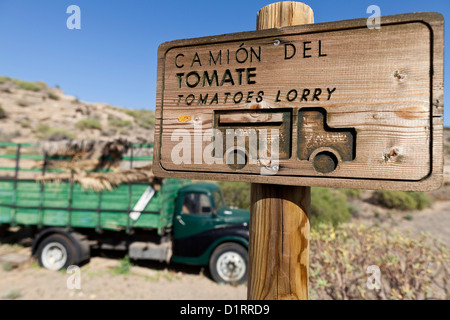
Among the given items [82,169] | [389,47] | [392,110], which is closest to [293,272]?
[392,110]

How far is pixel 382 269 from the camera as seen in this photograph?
288cm

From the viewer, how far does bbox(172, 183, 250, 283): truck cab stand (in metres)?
4.73

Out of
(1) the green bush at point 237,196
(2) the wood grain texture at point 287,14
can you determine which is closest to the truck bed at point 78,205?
(1) the green bush at point 237,196

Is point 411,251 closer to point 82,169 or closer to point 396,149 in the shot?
point 396,149

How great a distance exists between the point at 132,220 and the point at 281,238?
448cm

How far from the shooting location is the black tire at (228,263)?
470 centimetres

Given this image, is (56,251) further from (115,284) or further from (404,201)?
(404,201)

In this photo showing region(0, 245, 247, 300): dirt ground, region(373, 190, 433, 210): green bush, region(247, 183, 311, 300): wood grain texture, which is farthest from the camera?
region(373, 190, 433, 210): green bush

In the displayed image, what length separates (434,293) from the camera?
2717mm

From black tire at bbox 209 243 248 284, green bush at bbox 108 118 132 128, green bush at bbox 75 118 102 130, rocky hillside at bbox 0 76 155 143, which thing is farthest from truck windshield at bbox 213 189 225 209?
green bush at bbox 108 118 132 128

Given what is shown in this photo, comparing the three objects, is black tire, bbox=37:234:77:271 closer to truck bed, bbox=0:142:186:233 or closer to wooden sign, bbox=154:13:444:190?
truck bed, bbox=0:142:186:233

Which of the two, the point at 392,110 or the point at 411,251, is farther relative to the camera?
the point at 411,251

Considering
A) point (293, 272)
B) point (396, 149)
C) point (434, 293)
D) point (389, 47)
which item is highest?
point (389, 47)

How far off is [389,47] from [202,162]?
0.83 meters
